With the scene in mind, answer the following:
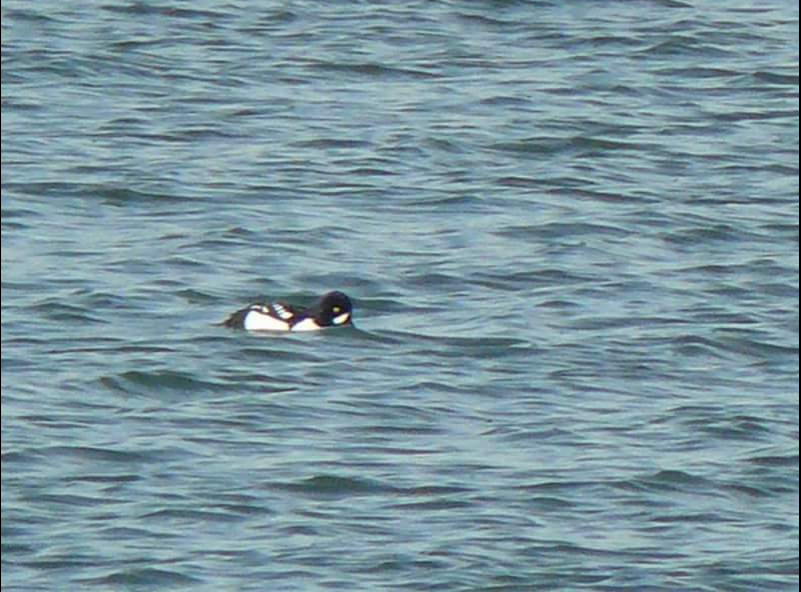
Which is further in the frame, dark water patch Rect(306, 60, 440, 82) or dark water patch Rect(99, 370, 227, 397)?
dark water patch Rect(306, 60, 440, 82)

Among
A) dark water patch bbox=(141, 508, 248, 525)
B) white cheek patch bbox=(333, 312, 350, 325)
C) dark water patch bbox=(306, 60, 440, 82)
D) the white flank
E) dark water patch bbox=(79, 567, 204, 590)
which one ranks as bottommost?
the white flank

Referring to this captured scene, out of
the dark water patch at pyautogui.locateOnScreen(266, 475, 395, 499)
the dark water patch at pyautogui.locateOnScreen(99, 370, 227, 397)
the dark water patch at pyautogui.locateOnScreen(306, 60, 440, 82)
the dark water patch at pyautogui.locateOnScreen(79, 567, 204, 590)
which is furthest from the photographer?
the dark water patch at pyautogui.locateOnScreen(306, 60, 440, 82)

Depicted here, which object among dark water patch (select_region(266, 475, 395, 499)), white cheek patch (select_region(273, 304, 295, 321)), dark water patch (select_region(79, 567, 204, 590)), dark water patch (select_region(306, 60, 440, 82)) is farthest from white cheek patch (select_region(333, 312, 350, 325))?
dark water patch (select_region(306, 60, 440, 82))

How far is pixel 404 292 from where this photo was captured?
17297 mm

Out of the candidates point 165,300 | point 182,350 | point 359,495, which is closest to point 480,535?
point 359,495

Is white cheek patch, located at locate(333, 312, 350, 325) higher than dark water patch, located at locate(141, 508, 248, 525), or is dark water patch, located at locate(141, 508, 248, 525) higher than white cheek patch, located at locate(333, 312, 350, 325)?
dark water patch, located at locate(141, 508, 248, 525)

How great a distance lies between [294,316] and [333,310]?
280 millimetres

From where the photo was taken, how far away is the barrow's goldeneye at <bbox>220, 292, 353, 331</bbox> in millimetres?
16312

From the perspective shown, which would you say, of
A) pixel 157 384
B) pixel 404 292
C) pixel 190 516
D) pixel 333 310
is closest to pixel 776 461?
pixel 190 516

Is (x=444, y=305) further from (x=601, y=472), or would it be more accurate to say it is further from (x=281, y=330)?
(x=601, y=472)

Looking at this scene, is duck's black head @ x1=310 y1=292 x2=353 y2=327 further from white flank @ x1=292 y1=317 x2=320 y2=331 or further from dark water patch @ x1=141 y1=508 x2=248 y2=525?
dark water patch @ x1=141 y1=508 x2=248 y2=525

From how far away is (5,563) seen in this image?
11.7 metres

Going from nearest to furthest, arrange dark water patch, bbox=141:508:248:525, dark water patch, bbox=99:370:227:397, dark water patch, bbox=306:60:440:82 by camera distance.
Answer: dark water patch, bbox=141:508:248:525 → dark water patch, bbox=99:370:227:397 → dark water patch, bbox=306:60:440:82

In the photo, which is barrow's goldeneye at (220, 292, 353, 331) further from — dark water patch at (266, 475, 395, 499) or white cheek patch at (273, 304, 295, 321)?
dark water patch at (266, 475, 395, 499)
